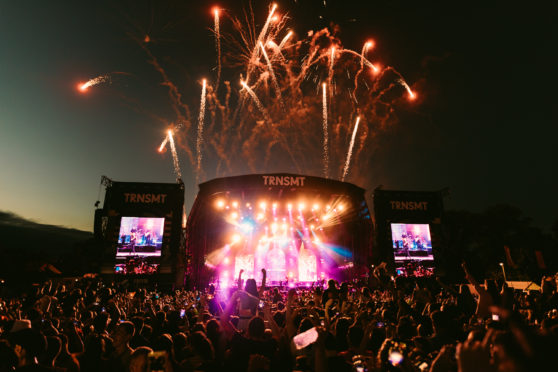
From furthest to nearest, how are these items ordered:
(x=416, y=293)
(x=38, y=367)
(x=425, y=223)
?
1. (x=425, y=223)
2. (x=416, y=293)
3. (x=38, y=367)

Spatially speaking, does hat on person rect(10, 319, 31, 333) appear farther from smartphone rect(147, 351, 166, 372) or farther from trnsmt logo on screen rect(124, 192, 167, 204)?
trnsmt logo on screen rect(124, 192, 167, 204)

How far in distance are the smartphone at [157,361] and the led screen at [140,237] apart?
20951 millimetres

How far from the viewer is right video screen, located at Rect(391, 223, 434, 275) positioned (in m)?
23.8

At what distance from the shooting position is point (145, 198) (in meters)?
23.7

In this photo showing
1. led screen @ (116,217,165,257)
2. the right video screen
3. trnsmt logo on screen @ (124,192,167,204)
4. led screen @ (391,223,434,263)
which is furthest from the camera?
led screen @ (391,223,434,263)

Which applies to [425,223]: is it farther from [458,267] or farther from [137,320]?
[137,320]

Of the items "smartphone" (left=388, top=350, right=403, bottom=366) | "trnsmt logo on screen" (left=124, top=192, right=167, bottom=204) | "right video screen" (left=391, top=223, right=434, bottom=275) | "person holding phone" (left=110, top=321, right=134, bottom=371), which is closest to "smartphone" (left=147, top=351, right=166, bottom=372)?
"person holding phone" (left=110, top=321, right=134, bottom=371)

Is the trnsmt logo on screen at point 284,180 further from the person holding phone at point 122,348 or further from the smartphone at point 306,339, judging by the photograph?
the smartphone at point 306,339

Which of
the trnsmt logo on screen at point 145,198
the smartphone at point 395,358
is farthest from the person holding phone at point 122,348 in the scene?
the trnsmt logo on screen at point 145,198

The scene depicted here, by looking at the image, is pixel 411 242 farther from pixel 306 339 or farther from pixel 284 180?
pixel 306 339

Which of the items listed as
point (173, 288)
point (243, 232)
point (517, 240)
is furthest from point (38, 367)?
point (517, 240)

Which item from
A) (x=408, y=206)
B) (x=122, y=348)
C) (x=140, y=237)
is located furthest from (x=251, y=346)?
(x=408, y=206)

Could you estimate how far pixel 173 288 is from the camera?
857 inches

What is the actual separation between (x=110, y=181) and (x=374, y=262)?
21287 millimetres
